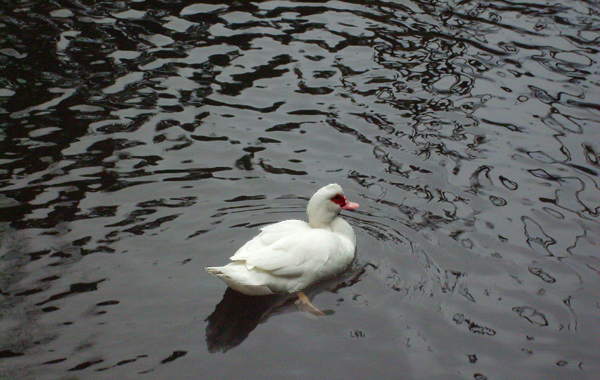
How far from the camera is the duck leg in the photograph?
5520 mm

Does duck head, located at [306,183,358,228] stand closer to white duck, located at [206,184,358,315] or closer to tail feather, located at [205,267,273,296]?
white duck, located at [206,184,358,315]

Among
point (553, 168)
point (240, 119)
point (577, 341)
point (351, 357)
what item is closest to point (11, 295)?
point (351, 357)

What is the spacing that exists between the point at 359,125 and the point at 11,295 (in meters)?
4.25

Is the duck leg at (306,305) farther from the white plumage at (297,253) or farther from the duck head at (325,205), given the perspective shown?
the duck head at (325,205)

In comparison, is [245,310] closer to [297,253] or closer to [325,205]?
[297,253]

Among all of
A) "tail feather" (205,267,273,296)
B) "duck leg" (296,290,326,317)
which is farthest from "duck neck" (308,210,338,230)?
"tail feather" (205,267,273,296)

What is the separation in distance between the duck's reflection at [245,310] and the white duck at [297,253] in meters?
0.07

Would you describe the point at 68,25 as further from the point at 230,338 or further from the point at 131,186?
the point at 230,338

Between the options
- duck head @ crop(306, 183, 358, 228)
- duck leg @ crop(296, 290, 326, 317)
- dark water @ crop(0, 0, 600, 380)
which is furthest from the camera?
duck head @ crop(306, 183, 358, 228)

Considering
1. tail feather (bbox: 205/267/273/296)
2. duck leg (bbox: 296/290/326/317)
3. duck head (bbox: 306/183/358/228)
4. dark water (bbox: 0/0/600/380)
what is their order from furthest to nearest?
1. duck head (bbox: 306/183/358/228)
2. duck leg (bbox: 296/290/326/317)
3. tail feather (bbox: 205/267/273/296)
4. dark water (bbox: 0/0/600/380)

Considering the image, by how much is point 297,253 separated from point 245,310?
0.62 meters

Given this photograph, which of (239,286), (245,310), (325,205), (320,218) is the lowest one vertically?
(245,310)

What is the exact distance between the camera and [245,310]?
5.57 meters

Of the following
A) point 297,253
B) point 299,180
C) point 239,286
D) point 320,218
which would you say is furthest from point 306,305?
point 299,180
